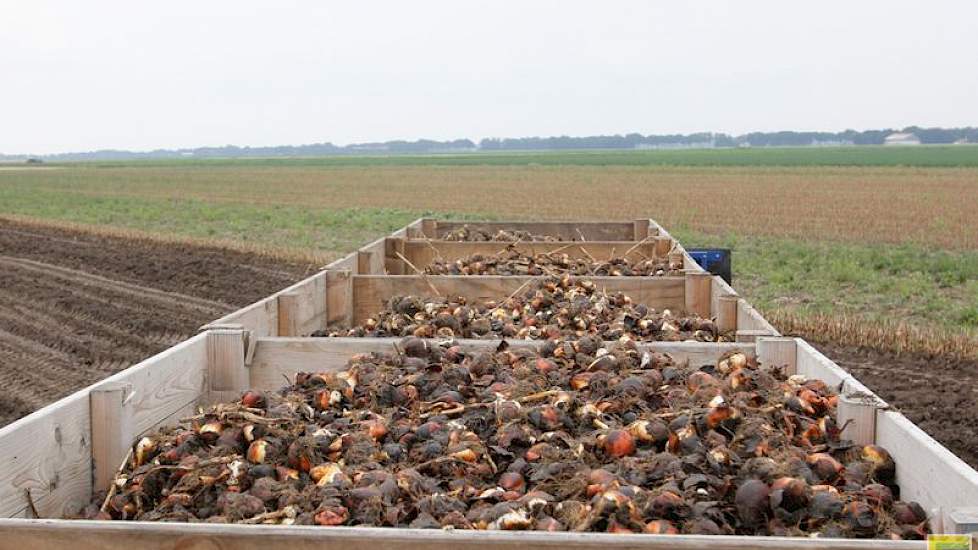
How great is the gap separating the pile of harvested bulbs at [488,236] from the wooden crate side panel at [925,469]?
587cm

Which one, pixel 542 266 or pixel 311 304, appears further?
pixel 542 266

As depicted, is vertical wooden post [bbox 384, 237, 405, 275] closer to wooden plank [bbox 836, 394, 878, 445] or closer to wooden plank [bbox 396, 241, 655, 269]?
wooden plank [bbox 396, 241, 655, 269]

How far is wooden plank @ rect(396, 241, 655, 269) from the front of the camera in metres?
8.07

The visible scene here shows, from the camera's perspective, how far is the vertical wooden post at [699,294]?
5.88m

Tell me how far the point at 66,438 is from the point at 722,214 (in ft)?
92.3

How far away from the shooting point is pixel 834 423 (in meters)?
3.15

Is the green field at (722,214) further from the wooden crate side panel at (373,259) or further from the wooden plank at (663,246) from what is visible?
the wooden crate side panel at (373,259)

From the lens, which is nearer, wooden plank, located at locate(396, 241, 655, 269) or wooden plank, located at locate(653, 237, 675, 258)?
wooden plank, located at locate(396, 241, 655, 269)

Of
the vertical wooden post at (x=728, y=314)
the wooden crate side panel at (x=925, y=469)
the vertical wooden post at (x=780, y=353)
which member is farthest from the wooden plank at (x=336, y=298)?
the wooden crate side panel at (x=925, y=469)

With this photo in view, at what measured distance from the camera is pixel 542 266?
23.1ft

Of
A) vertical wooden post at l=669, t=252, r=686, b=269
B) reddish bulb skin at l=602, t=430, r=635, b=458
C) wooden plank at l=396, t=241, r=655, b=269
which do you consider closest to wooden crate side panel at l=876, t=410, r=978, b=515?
reddish bulb skin at l=602, t=430, r=635, b=458

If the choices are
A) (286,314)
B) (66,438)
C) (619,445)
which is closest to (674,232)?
(286,314)

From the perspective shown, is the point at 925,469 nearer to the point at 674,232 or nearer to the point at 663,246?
the point at 663,246

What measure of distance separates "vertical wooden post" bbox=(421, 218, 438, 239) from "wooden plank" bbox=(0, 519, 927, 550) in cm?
796
